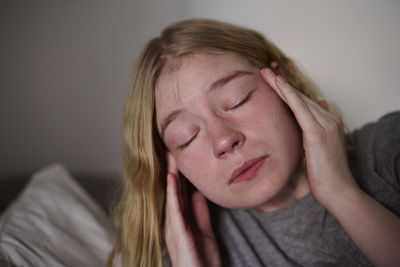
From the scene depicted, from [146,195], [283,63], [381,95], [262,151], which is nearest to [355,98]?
[381,95]

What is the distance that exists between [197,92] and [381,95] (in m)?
0.48

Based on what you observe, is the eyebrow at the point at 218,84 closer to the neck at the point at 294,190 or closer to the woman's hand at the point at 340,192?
the woman's hand at the point at 340,192

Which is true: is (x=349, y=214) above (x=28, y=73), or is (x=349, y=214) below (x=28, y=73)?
below

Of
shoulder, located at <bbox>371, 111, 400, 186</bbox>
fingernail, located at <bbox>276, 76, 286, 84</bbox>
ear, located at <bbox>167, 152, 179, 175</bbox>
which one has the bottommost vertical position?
ear, located at <bbox>167, 152, 179, 175</bbox>

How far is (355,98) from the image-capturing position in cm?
86

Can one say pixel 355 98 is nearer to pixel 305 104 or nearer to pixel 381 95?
pixel 381 95

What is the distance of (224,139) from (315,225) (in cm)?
35

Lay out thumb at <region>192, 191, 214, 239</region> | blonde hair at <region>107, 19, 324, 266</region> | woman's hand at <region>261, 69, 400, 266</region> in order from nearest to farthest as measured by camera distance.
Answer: woman's hand at <region>261, 69, 400, 266</region>, blonde hair at <region>107, 19, 324, 266</region>, thumb at <region>192, 191, 214, 239</region>

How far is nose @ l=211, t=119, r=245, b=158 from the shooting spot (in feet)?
2.23

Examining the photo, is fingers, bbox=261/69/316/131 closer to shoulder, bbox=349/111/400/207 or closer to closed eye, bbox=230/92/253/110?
closed eye, bbox=230/92/253/110

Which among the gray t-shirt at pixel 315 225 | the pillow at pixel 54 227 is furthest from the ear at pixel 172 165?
the pillow at pixel 54 227

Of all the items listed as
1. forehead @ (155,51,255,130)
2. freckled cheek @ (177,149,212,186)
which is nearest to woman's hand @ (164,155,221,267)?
freckled cheek @ (177,149,212,186)

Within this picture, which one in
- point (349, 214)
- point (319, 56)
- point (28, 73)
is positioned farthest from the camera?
point (28, 73)

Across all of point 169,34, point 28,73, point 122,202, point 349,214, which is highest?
point 169,34
